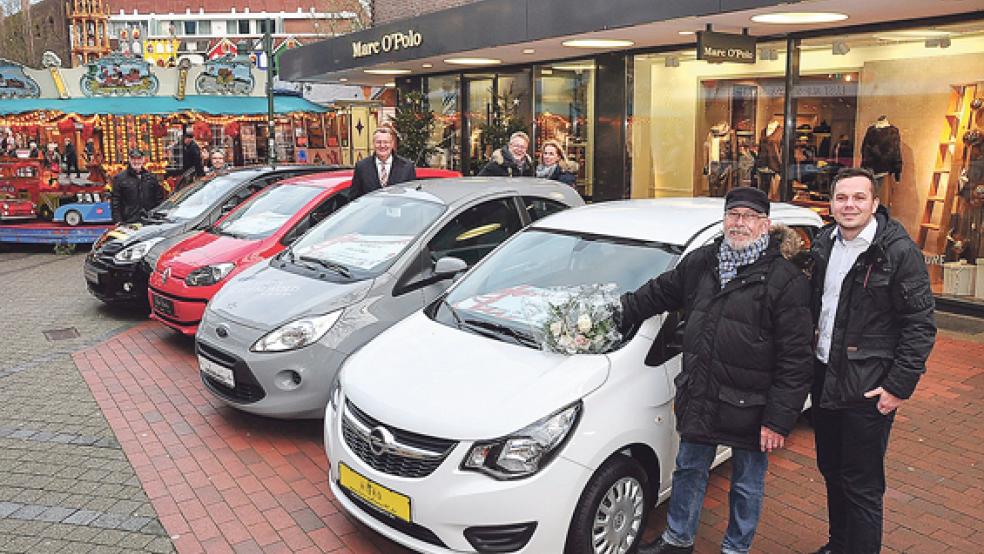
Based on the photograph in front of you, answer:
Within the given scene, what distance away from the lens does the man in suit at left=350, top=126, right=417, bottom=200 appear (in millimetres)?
7762

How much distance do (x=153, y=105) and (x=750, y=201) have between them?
1880 centimetres

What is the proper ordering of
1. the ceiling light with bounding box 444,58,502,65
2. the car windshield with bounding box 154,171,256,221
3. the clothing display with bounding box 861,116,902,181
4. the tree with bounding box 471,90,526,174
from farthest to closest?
1. the tree with bounding box 471,90,526,174
2. the ceiling light with bounding box 444,58,502,65
3. the clothing display with bounding box 861,116,902,181
4. the car windshield with bounding box 154,171,256,221

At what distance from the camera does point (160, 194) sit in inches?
438

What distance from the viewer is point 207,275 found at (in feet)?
23.4

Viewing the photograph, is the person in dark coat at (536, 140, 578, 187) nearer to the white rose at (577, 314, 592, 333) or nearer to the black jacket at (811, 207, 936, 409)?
the white rose at (577, 314, 592, 333)

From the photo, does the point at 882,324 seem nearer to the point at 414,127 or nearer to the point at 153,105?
the point at 414,127

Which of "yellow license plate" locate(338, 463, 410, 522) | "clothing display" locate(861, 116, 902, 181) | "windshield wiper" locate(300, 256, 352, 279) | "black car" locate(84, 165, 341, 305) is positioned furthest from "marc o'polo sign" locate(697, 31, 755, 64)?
"yellow license plate" locate(338, 463, 410, 522)

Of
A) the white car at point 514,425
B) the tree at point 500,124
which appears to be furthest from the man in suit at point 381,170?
the tree at point 500,124

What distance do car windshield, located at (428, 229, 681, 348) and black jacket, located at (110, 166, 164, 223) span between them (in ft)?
25.0

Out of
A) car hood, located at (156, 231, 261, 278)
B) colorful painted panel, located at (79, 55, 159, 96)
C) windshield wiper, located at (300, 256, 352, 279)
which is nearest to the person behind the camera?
windshield wiper, located at (300, 256, 352, 279)

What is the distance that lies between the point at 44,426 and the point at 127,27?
112 m

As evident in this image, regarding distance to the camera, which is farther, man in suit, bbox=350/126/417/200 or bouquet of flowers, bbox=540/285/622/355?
man in suit, bbox=350/126/417/200

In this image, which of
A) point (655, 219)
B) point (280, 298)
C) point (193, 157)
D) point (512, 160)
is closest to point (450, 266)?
point (280, 298)

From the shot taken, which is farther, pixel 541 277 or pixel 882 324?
pixel 541 277
